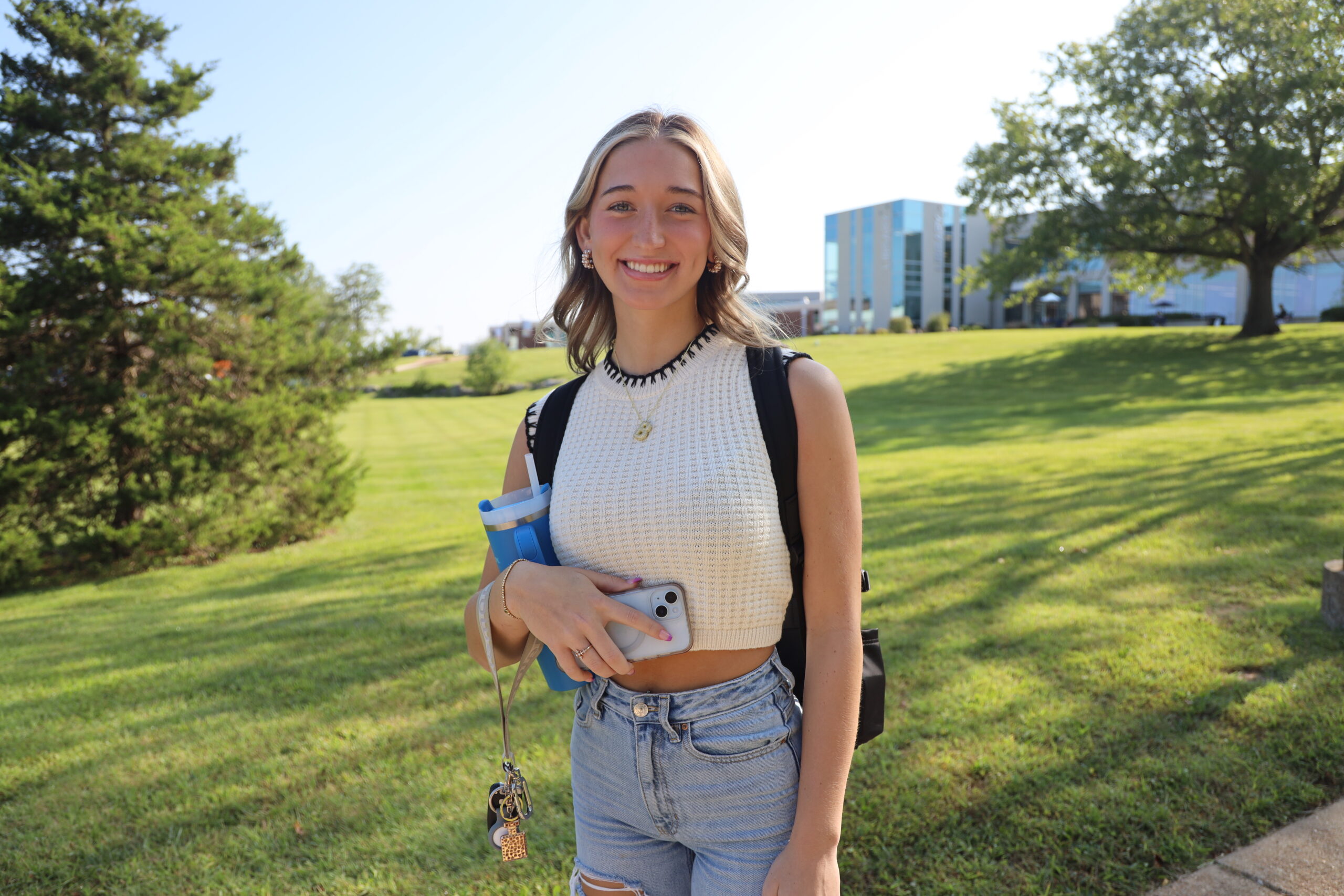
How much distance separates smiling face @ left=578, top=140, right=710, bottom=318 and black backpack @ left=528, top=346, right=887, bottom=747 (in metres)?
0.22

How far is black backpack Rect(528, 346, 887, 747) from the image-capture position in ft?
5.07

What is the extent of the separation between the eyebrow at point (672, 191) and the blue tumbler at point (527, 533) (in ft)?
2.01

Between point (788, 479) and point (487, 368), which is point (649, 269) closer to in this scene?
point (788, 479)

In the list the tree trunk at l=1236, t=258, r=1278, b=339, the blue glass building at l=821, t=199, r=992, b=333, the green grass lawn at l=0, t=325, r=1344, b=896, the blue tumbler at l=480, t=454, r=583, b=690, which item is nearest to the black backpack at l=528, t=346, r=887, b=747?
the blue tumbler at l=480, t=454, r=583, b=690

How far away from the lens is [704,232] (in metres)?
1.69

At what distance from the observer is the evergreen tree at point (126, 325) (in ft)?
26.7

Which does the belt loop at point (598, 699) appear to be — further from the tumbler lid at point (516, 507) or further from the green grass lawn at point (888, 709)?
the green grass lawn at point (888, 709)

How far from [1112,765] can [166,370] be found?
30.0 ft

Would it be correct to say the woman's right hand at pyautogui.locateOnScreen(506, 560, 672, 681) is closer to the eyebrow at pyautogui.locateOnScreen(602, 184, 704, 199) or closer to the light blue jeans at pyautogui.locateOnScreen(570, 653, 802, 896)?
the light blue jeans at pyautogui.locateOnScreen(570, 653, 802, 896)

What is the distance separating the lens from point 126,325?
855 cm

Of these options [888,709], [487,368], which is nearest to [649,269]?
[888,709]

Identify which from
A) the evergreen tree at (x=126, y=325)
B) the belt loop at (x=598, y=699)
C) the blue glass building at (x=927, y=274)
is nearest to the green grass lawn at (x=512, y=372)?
the blue glass building at (x=927, y=274)

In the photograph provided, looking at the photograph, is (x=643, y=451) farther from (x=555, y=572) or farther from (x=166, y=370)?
(x=166, y=370)

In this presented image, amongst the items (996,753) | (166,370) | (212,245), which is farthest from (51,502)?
(996,753)
